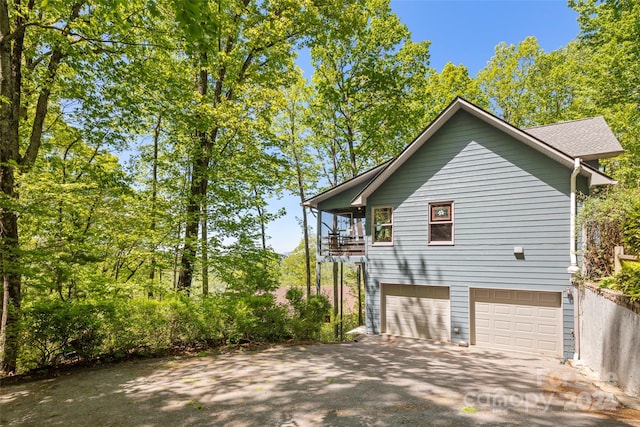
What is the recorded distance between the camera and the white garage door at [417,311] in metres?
10.3

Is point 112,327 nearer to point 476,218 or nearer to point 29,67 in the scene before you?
point 29,67

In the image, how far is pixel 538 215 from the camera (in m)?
8.93

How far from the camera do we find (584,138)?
408 inches

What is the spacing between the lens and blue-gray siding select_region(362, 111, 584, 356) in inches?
344

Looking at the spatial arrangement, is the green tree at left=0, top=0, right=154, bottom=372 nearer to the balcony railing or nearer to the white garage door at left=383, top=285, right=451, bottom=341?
the balcony railing

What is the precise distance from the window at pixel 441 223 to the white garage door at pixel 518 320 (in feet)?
6.33

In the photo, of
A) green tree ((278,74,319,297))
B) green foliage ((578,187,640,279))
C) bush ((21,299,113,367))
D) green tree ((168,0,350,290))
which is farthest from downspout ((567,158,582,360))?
green tree ((278,74,319,297))

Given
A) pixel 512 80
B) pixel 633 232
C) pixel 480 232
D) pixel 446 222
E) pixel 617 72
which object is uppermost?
pixel 512 80

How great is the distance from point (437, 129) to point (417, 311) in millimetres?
6423

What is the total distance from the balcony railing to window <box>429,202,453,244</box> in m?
2.98

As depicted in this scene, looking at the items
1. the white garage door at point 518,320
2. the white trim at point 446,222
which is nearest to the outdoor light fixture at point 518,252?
the white garage door at point 518,320

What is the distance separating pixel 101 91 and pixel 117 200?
3.35 m

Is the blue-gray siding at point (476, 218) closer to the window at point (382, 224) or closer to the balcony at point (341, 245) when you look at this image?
the window at point (382, 224)

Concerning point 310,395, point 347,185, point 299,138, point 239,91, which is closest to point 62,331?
point 310,395
